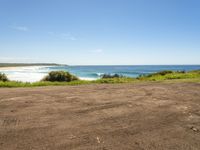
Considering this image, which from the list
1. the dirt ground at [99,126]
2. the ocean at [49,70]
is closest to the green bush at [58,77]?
the ocean at [49,70]

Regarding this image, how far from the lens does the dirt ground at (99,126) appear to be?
4.20m

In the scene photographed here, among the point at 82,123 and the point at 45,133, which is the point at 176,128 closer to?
the point at 82,123

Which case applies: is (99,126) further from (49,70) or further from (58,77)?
(49,70)

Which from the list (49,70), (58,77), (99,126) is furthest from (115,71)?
(99,126)

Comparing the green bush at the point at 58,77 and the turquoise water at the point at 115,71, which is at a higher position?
the green bush at the point at 58,77

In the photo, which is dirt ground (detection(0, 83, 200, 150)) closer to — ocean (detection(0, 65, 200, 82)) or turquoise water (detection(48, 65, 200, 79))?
ocean (detection(0, 65, 200, 82))

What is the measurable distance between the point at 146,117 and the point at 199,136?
1.61 meters

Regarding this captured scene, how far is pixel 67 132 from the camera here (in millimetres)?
4797

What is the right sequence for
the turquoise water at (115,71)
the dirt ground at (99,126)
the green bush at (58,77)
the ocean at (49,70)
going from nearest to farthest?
the dirt ground at (99,126) < the green bush at (58,77) < the ocean at (49,70) < the turquoise water at (115,71)

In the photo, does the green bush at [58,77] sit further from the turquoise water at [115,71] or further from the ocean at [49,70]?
the turquoise water at [115,71]

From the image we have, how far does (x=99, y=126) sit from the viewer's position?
524cm

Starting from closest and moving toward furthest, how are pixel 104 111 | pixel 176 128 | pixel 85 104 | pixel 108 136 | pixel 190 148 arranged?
pixel 190 148
pixel 108 136
pixel 176 128
pixel 104 111
pixel 85 104

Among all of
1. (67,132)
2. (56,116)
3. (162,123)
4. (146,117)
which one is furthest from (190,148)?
(56,116)

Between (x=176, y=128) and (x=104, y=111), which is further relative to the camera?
(x=104, y=111)
